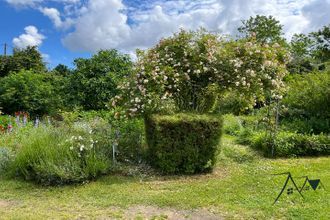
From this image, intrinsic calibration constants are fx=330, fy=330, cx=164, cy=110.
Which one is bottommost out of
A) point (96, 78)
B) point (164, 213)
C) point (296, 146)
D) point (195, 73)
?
point (164, 213)

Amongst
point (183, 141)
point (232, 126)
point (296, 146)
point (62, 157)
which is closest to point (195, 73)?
point (183, 141)

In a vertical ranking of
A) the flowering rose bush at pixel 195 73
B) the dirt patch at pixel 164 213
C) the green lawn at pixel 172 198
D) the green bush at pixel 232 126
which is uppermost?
the flowering rose bush at pixel 195 73

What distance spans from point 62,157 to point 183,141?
1.98 metres

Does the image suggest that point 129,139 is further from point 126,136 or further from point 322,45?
point 322,45

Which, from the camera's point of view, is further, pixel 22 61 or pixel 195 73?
pixel 22 61

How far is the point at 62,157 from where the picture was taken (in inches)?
205

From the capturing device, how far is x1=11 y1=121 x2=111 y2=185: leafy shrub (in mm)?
5082

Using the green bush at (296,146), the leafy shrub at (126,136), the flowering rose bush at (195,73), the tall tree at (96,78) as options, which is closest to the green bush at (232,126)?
the green bush at (296,146)

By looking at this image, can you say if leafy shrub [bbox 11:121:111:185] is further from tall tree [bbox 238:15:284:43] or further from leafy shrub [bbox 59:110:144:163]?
tall tree [bbox 238:15:284:43]

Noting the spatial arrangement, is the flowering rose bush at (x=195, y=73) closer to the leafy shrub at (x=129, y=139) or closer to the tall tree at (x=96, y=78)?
the leafy shrub at (x=129, y=139)

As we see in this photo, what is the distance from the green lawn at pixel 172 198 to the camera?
156 inches

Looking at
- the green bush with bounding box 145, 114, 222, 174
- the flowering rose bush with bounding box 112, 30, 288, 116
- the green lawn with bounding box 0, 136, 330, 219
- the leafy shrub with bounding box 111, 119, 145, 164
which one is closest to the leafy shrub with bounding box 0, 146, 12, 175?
the green lawn with bounding box 0, 136, 330, 219

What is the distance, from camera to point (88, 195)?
15.3ft

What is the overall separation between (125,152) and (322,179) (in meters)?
3.41
